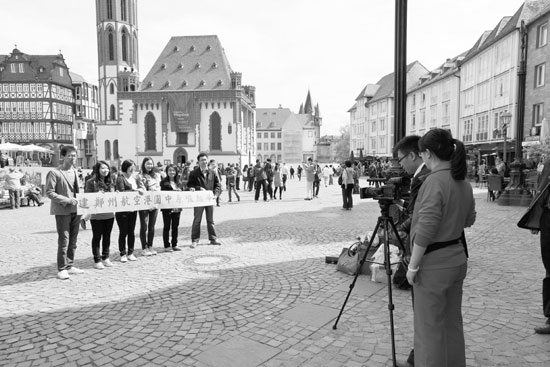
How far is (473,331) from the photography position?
4.16 meters

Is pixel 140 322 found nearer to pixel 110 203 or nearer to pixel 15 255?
pixel 110 203

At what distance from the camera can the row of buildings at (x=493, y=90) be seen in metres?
28.1

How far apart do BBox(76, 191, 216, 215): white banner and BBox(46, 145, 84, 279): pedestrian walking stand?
0.55 feet

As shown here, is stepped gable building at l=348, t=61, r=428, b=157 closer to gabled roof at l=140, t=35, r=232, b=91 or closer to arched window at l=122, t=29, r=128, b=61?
gabled roof at l=140, t=35, r=232, b=91

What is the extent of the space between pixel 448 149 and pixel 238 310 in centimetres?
318

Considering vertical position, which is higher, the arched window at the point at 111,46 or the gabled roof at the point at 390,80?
the arched window at the point at 111,46

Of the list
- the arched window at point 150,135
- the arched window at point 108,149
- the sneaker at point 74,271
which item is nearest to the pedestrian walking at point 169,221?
the sneaker at point 74,271

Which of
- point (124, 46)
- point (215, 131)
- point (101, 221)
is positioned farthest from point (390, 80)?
point (101, 221)

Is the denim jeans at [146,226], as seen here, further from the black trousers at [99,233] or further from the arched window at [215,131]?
the arched window at [215,131]

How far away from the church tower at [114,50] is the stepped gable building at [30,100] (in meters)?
13.6

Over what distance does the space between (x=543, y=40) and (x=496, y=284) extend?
97.9 ft

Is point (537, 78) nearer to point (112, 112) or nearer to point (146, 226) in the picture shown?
point (146, 226)

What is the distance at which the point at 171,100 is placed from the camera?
60.6 meters

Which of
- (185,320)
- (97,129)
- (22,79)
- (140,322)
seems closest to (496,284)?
(185,320)
